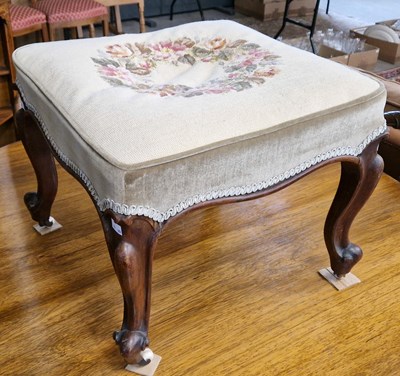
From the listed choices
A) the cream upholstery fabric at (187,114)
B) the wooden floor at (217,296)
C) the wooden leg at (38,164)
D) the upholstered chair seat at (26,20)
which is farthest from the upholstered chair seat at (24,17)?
the cream upholstery fabric at (187,114)

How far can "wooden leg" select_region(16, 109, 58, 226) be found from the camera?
142 cm

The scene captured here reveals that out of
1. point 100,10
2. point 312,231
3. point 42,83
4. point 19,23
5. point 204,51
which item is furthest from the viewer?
point 100,10

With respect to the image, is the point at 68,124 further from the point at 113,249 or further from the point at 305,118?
the point at 305,118

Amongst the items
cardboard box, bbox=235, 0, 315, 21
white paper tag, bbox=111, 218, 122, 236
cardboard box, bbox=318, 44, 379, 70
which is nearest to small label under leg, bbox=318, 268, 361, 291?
white paper tag, bbox=111, 218, 122, 236

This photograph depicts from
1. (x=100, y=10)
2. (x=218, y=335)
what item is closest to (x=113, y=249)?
(x=218, y=335)

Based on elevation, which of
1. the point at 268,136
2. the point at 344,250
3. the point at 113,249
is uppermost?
the point at 268,136

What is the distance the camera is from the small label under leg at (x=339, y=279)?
1439mm

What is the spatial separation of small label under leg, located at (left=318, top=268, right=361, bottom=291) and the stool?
1.5 inches

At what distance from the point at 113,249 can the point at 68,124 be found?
0.26m

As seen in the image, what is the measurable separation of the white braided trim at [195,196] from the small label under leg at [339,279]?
395 millimetres

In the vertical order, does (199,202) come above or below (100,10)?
above

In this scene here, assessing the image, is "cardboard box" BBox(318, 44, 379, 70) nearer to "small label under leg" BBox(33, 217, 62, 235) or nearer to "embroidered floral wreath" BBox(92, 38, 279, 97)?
"embroidered floral wreath" BBox(92, 38, 279, 97)

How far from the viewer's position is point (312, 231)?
65.0 inches

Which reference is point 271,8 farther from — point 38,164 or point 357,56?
point 38,164
